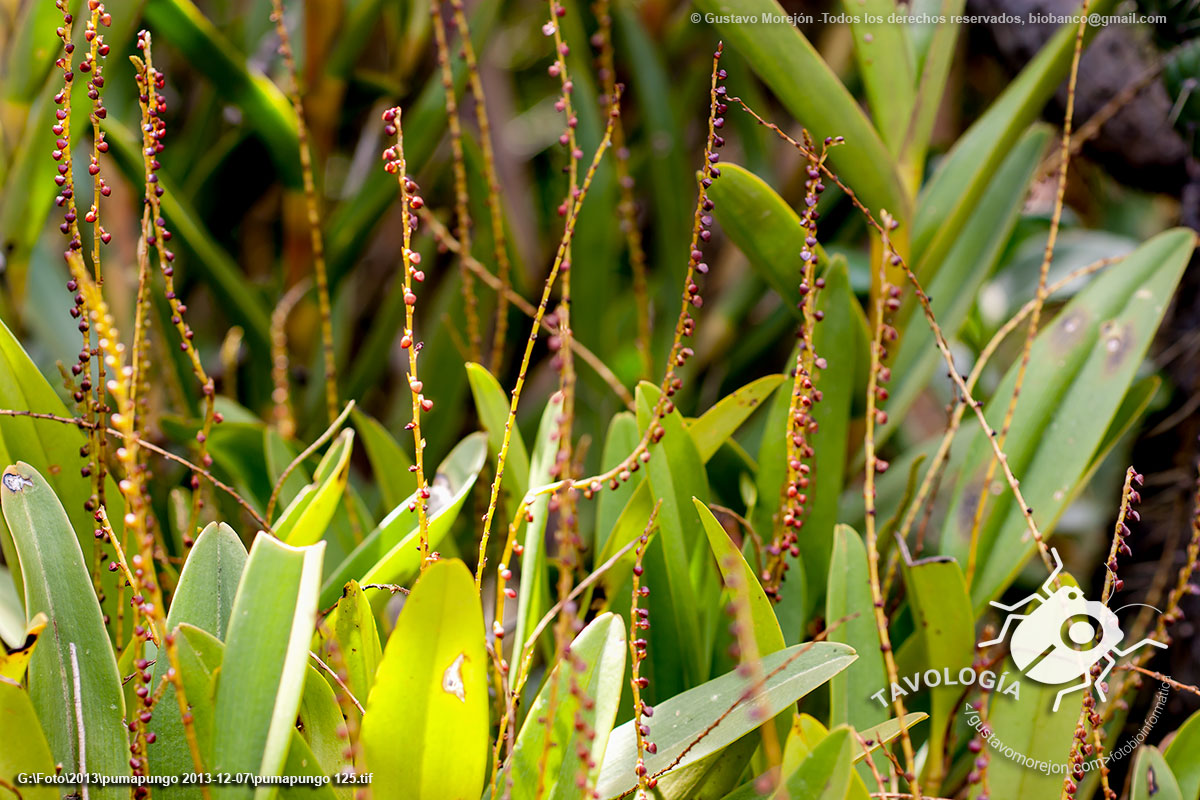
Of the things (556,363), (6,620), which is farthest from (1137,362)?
(6,620)

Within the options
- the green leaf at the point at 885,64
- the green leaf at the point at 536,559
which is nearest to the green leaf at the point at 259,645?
the green leaf at the point at 536,559

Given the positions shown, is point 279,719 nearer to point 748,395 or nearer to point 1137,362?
point 748,395

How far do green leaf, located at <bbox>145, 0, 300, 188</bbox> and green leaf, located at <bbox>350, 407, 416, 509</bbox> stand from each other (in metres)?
0.30

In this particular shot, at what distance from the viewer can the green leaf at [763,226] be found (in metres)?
0.45

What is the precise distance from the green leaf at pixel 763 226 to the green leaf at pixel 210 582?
11.2 inches

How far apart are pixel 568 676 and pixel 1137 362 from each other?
373mm

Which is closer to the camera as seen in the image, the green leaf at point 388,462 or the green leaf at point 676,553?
the green leaf at point 676,553

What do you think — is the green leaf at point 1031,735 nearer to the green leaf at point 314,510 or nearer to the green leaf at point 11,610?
the green leaf at point 314,510

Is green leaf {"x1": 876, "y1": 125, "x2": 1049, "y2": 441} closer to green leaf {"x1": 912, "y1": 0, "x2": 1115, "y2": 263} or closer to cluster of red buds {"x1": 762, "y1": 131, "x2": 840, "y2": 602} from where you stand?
green leaf {"x1": 912, "y1": 0, "x2": 1115, "y2": 263}

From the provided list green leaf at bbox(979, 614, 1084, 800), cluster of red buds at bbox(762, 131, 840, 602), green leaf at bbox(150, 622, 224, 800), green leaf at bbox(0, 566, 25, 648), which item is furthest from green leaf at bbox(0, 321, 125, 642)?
green leaf at bbox(979, 614, 1084, 800)

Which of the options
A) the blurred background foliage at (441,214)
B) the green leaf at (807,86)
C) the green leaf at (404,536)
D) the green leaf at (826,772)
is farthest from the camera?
the blurred background foliage at (441,214)

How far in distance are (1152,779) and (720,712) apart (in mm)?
196

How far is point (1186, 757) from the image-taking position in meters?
0.41

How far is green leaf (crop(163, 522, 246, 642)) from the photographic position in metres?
0.35
